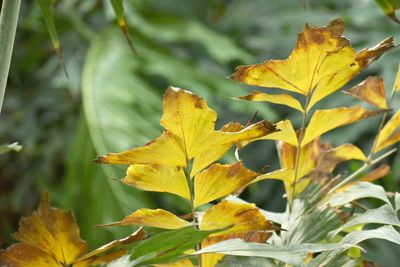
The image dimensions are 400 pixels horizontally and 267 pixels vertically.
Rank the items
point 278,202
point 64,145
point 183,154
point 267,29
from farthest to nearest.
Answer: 1. point 267,29
2. point 64,145
3. point 278,202
4. point 183,154

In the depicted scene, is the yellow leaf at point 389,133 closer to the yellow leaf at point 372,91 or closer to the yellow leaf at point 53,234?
the yellow leaf at point 372,91

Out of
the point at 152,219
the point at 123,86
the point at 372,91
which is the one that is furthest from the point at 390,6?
the point at 123,86

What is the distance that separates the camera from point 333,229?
26 cm

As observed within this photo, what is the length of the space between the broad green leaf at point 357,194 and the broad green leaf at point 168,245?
0.27 ft

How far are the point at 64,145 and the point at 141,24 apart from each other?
330 millimetres

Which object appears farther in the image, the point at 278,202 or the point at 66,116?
the point at 66,116

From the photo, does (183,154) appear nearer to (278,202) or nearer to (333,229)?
(333,229)

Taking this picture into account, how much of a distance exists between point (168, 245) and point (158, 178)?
0.04 m

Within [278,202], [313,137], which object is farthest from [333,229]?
[278,202]

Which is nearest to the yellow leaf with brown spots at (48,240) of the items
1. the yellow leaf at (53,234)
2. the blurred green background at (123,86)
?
the yellow leaf at (53,234)

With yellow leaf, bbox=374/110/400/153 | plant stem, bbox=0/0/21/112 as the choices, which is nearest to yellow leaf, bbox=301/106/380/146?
yellow leaf, bbox=374/110/400/153

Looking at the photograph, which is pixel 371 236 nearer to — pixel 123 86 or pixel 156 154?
pixel 156 154

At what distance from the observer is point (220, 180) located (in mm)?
234

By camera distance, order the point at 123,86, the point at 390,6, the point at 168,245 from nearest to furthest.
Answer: the point at 168,245, the point at 390,6, the point at 123,86
